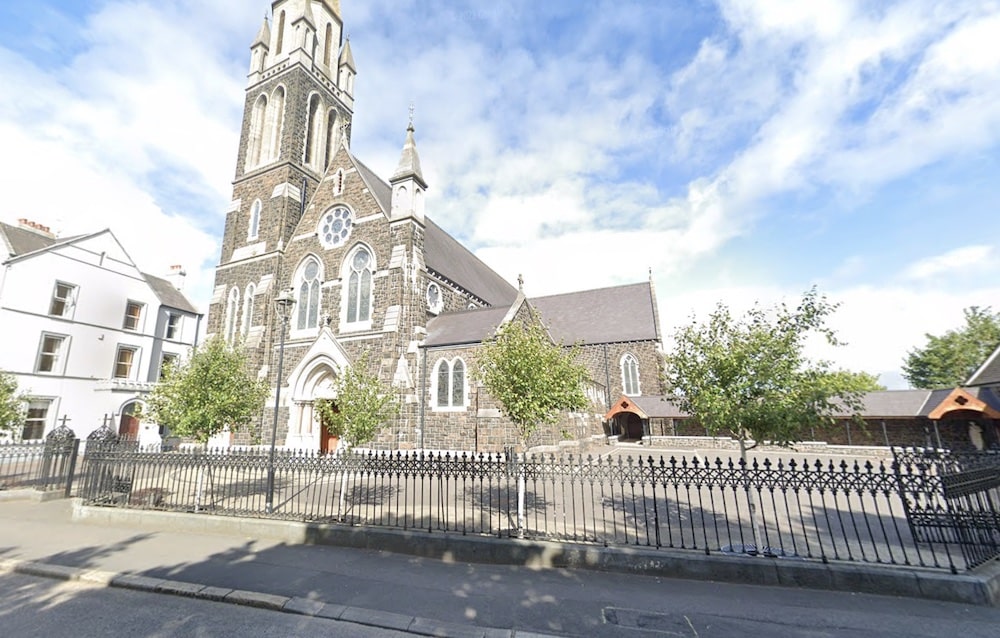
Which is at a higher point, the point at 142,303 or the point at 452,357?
the point at 142,303

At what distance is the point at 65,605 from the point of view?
5.45 metres

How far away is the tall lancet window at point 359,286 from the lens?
69.2 feet

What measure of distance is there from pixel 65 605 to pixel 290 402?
15529mm

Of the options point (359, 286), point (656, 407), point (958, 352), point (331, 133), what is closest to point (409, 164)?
point (359, 286)

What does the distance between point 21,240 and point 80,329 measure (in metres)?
5.22

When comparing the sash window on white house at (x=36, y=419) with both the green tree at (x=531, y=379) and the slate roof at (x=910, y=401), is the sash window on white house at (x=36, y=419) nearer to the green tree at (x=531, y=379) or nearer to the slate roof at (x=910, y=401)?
the green tree at (x=531, y=379)

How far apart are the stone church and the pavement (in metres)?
8.51

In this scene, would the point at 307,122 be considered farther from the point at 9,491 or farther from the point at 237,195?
the point at 9,491

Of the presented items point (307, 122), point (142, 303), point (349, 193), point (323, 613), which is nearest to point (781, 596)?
point (323, 613)

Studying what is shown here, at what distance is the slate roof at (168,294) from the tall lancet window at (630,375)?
1256 inches

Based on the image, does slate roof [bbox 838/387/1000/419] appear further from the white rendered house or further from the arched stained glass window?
the white rendered house

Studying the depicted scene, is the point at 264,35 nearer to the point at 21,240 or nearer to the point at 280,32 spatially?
the point at 280,32

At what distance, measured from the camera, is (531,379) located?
29.6 ft

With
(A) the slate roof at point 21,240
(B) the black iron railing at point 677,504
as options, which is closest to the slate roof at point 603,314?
(B) the black iron railing at point 677,504
